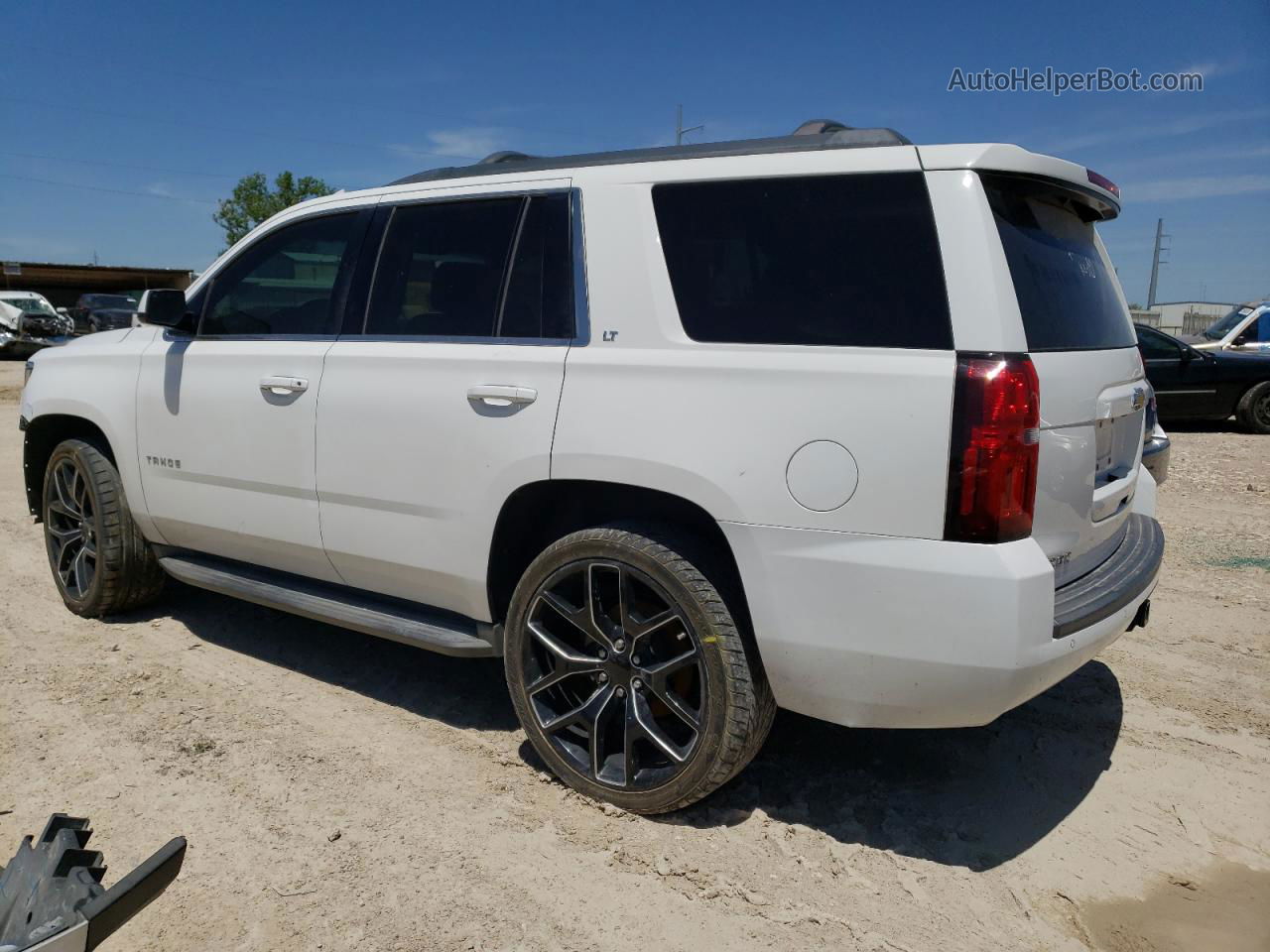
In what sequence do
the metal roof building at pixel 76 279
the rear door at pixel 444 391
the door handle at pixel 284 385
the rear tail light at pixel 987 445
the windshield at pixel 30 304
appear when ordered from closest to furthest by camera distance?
the rear tail light at pixel 987 445
the rear door at pixel 444 391
the door handle at pixel 284 385
the windshield at pixel 30 304
the metal roof building at pixel 76 279

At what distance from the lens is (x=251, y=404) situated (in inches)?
156

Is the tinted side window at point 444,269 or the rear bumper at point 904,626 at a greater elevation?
the tinted side window at point 444,269

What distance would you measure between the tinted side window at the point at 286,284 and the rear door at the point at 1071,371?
2554 millimetres

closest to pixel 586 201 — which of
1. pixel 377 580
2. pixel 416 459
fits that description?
pixel 416 459

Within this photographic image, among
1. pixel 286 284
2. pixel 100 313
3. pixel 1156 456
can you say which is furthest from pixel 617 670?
pixel 100 313

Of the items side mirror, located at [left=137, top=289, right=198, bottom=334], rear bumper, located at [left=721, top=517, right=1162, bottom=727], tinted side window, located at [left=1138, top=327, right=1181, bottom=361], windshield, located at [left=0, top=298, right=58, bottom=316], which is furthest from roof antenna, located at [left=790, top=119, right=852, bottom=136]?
windshield, located at [left=0, top=298, right=58, bottom=316]

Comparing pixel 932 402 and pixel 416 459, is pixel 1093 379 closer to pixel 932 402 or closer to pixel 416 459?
pixel 932 402

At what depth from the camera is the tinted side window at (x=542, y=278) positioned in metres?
3.26

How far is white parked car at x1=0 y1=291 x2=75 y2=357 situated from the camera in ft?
84.4

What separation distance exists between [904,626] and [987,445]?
515 millimetres

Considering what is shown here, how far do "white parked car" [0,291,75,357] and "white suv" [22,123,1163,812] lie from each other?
84.6 ft

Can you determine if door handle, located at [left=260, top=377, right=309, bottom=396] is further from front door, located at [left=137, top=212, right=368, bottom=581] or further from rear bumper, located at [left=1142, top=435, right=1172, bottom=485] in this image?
rear bumper, located at [left=1142, top=435, right=1172, bottom=485]

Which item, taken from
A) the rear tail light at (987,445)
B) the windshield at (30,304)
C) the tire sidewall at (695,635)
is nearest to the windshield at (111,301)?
the windshield at (30,304)

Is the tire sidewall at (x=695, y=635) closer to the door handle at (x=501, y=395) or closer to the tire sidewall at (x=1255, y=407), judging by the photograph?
the door handle at (x=501, y=395)
